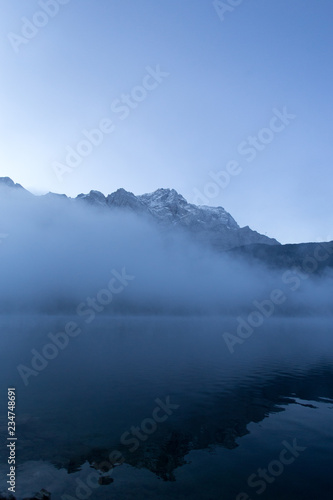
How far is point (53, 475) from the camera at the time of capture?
26750 mm

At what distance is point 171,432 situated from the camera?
122ft

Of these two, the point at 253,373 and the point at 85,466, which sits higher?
the point at 85,466

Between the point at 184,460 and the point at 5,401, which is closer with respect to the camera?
the point at 184,460

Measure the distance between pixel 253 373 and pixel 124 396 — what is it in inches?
1340

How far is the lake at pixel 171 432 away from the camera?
26250 millimetres

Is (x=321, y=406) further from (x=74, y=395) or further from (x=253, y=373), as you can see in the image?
(x=74, y=395)

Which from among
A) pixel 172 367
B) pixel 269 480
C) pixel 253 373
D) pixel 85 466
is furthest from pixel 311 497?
pixel 172 367

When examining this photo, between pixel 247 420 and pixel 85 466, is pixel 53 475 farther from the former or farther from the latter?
pixel 247 420

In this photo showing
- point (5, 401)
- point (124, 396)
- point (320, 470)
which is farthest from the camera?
point (124, 396)

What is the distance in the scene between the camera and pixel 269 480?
2784cm

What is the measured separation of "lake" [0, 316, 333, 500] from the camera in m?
26.2

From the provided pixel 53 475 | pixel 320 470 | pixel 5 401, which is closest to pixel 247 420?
pixel 320 470

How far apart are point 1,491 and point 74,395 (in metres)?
29.1

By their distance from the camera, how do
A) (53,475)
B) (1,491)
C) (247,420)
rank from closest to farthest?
(1,491), (53,475), (247,420)
